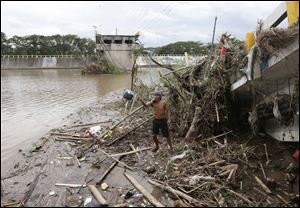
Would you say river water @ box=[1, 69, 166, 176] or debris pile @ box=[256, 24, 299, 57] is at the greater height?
debris pile @ box=[256, 24, 299, 57]

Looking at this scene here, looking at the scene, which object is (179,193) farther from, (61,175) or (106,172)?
(61,175)

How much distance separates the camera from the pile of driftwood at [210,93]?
842 cm

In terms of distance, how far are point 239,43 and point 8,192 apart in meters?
6.78

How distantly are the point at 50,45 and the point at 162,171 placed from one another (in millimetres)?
68360

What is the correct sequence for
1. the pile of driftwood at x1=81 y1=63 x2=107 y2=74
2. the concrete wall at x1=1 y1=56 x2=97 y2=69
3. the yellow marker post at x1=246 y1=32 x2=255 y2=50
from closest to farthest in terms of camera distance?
the yellow marker post at x1=246 y1=32 x2=255 y2=50
the pile of driftwood at x1=81 y1=63 x2=107 y2=74
the concrete wall at x1=1 y1=56 x2=97 y2=69

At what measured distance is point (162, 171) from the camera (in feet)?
22.1

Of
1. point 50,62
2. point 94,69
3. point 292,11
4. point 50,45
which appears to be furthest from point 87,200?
point 50,45

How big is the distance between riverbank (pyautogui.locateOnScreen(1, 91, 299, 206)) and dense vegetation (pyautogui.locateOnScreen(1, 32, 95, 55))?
60413 millimetres

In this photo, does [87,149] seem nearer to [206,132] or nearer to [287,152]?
[206,132]

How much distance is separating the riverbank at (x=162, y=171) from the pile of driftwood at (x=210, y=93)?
437mm

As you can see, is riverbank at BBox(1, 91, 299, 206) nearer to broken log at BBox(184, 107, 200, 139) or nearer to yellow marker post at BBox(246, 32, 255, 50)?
broken log at BBox(184, 107, 200, 139)

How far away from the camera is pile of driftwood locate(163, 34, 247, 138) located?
8422 millimetres

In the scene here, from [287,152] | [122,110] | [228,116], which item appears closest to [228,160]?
[287,152]

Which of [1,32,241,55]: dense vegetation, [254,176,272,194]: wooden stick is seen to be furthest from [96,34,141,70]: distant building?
[254,176,272,194]: wooden stick
